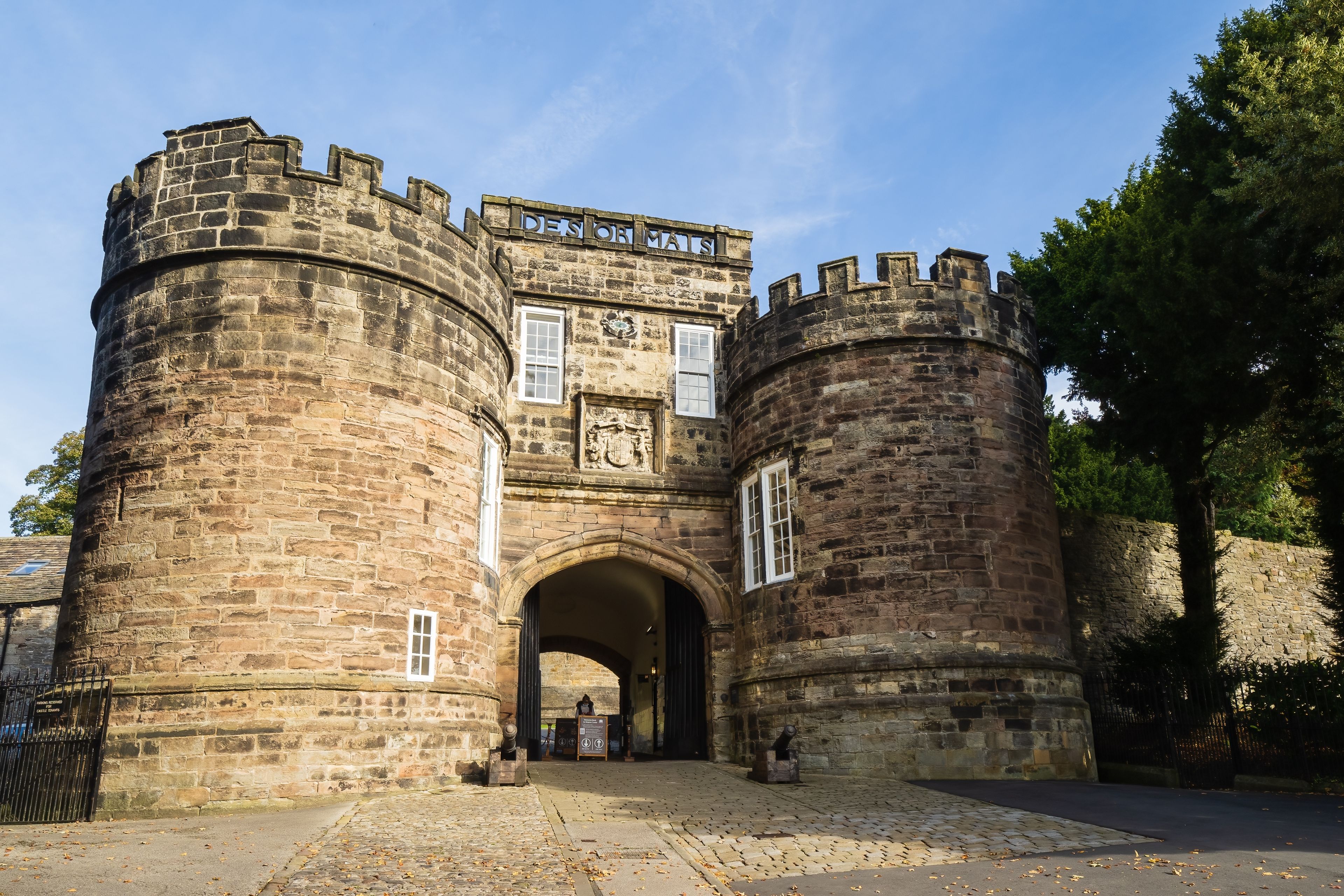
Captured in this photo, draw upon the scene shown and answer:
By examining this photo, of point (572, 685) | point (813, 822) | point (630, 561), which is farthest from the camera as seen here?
point (572, 685)

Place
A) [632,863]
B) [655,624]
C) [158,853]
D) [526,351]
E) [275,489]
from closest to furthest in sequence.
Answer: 1. [632,863]
2. [158,853]
3. [275,489]
4. [526,351]
5. [655,624]

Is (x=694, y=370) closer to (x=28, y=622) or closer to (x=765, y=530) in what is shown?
(x=765, y=530)

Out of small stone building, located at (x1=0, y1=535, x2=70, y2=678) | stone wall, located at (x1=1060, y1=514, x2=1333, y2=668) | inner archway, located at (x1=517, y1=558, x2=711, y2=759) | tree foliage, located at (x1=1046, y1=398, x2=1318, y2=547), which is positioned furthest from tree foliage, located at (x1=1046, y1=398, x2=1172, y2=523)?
small stone building, located at (x1=0, y1=535, x2=70, y2=678)

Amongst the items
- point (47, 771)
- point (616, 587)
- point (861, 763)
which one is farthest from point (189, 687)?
point (616, 587)

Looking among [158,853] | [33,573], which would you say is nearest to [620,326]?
[158,853]

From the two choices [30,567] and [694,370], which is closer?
[694,370]

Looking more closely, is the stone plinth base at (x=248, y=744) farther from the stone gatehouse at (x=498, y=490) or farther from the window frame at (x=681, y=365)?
the window frame at (x=681, y=365)

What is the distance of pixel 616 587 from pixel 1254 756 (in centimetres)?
1295

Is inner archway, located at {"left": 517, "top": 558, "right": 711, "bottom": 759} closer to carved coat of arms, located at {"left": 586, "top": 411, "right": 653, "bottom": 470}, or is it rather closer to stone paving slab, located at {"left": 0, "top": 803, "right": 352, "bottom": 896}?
carved coat of arms, located at {"left": 586, "top": 411, "right": 653, "bottom": 470}

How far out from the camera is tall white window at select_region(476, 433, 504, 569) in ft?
46.2

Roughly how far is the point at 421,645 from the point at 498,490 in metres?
3.59

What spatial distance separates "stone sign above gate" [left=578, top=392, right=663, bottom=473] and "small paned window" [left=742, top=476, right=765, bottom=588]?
165cm

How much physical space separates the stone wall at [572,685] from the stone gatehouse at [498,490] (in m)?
20.4

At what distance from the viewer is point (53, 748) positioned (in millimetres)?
10211
